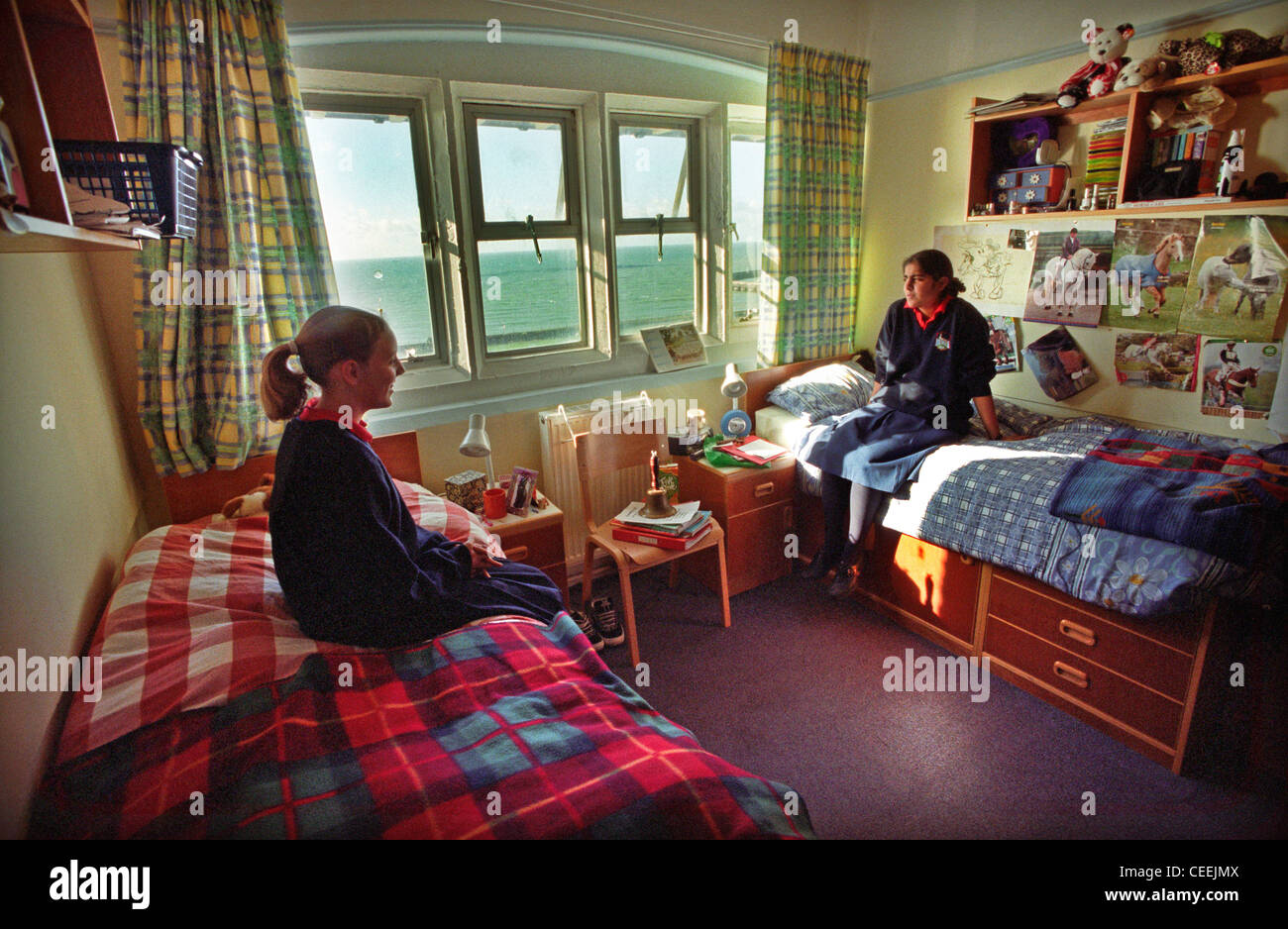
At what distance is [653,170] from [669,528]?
6.45ft

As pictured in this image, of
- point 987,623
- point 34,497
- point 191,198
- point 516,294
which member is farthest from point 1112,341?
point 34,497

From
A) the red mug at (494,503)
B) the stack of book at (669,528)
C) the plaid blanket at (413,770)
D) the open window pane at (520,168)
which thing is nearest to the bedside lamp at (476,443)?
the red mug at (494,503)

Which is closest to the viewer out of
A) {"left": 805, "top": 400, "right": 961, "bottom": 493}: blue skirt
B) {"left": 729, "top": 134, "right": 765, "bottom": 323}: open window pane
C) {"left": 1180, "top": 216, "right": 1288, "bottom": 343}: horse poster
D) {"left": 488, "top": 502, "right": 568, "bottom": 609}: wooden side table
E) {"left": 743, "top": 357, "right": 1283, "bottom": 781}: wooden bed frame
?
{"left": 743, "top": 357, "right": 1283, "bottom": 781}: wooden bed frame

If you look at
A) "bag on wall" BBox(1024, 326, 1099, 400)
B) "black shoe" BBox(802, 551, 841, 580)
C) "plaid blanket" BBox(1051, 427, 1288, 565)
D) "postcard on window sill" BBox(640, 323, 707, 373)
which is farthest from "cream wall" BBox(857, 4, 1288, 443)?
"black shoe" BBox(802, 551, 841, 580)

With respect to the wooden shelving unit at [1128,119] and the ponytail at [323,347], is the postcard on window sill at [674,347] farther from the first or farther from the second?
the ponytail at [323,347]

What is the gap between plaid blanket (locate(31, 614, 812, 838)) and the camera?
1115 mm

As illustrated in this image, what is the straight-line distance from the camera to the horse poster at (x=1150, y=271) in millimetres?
2703

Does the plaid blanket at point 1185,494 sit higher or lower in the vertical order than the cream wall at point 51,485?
lower

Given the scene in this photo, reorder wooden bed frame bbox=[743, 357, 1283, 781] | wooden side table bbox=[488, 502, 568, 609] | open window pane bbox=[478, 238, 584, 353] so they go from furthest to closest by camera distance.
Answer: open window pane bbox=[478, 238, 584, 353]
wooden side table bbox=[488, 502, 568, 609]
wooden bed frame bbox=[743, 357, 1283, 781]

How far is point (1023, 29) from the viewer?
3.04 metres

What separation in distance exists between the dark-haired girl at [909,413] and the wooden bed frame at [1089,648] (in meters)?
0.20

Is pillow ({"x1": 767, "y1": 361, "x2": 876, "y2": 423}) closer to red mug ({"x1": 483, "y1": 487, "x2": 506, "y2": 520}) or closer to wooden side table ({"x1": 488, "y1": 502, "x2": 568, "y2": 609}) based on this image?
wooden side table ({"x1": 488, "y1": 502, "x2": 568, "y2": 609})

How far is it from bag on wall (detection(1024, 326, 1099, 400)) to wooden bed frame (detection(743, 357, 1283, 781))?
1.20 metres
